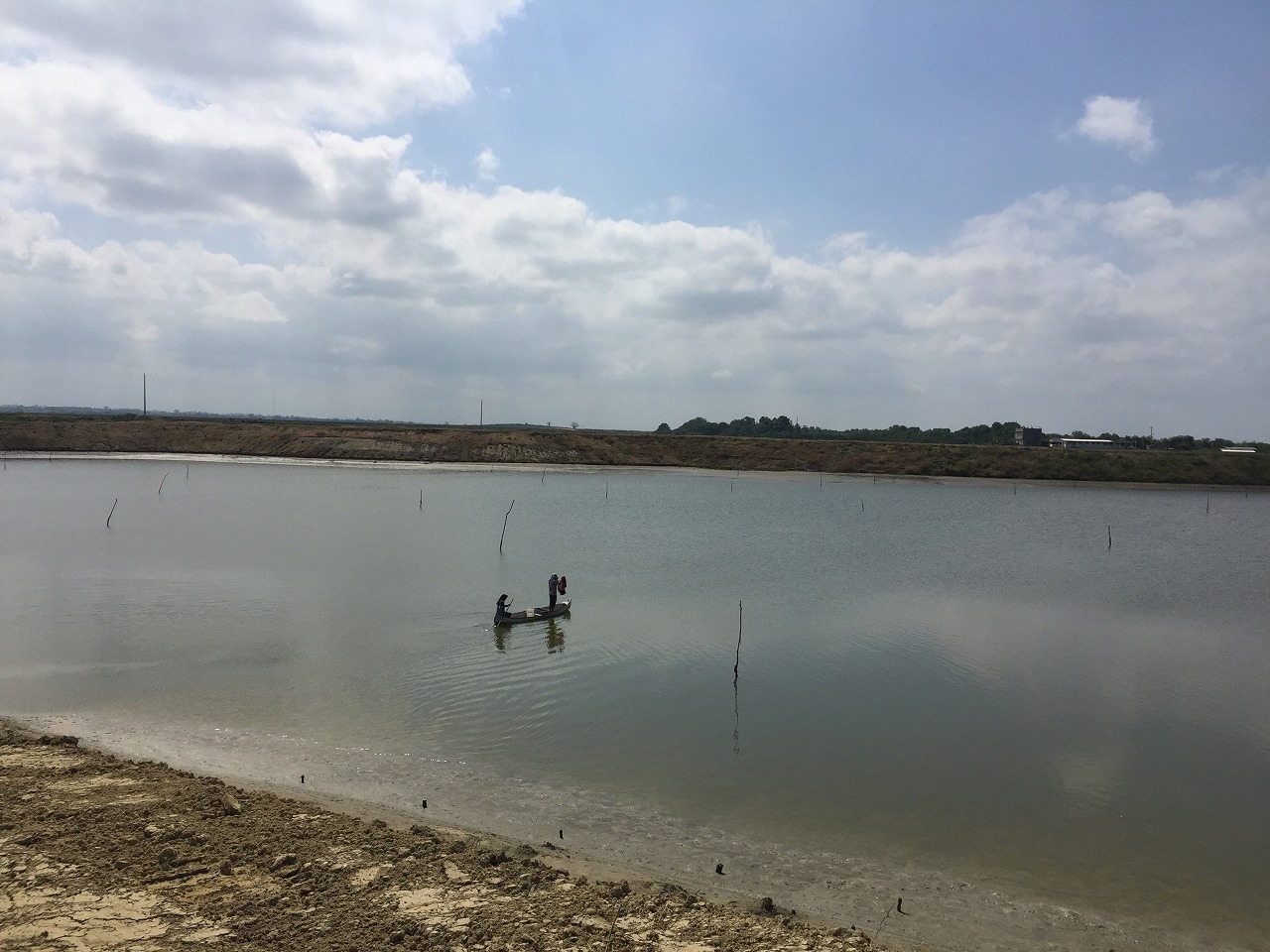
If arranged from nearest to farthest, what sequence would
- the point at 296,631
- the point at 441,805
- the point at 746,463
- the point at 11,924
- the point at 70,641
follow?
the point at 11,924
the point at 441,805
the point at 70,641
the point at 296,631
the point at 746,463

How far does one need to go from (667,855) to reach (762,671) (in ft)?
23.4

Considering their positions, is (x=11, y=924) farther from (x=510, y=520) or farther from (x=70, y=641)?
(x=510, y=520)

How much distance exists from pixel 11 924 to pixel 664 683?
9.75 meters

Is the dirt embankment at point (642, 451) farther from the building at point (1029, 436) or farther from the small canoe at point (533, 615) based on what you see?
the small canoe at point (533, 615)

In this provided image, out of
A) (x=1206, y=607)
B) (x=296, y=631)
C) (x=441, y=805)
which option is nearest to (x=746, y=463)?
(x=1206, y=607)

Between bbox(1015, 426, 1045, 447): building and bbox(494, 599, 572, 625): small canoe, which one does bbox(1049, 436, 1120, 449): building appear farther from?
bbox(494, 599, 572, 625): small canoe

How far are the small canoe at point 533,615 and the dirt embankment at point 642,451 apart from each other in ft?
194

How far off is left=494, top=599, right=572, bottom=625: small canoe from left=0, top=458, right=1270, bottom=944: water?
1.77 ft

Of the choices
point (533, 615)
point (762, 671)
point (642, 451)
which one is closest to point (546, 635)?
point (533, 615)

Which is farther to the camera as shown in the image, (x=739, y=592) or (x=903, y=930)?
(x=739, y=592)

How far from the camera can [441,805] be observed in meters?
9.09

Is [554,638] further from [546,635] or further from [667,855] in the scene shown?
[667,855]

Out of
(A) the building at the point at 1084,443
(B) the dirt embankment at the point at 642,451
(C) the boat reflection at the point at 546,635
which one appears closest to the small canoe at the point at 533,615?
(C) the boat reflection at the point at 546,635

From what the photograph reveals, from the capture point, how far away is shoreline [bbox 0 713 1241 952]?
7.22m
